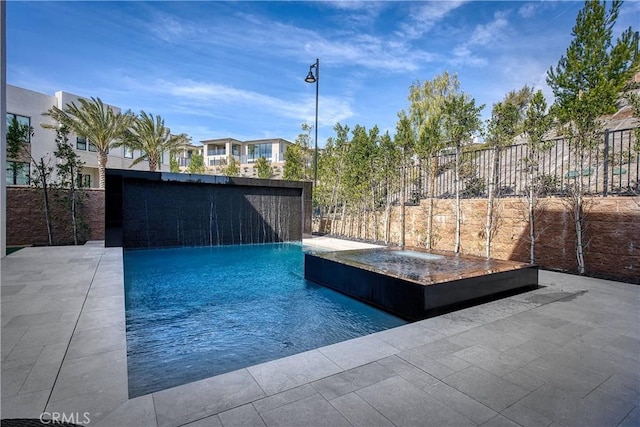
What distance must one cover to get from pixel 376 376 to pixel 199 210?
10169 mm

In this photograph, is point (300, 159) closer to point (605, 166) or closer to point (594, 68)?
point (594, 68)

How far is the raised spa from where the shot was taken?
3945mm

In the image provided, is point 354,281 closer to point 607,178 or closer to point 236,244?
point 607,178

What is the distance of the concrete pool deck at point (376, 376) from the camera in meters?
1.84

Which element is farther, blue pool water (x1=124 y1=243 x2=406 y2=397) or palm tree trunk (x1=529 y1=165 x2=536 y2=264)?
palm tree trunk (x1=529 y1=165 x2=536 y2=264)

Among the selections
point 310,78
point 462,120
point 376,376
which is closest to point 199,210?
point 310,78

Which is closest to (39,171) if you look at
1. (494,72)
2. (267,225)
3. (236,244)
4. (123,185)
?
(123,185)

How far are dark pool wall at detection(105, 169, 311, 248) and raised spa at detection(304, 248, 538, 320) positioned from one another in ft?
21.6

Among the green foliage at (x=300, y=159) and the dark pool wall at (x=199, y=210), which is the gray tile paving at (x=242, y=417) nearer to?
the dark pool wall at (x=199, y=210)

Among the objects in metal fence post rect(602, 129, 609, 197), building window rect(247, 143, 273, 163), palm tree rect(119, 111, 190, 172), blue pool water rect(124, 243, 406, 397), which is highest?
building window rect(247, 143, 273, 163)

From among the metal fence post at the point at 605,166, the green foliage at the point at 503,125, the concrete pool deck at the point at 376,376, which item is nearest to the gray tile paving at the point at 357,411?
the concrete pool deck at the point at 376,376

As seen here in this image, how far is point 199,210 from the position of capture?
11219 millimetres

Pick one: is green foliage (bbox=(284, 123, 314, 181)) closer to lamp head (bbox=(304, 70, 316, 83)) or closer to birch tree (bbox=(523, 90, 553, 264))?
lamp head (bbox=(304, 70, 316, 83))

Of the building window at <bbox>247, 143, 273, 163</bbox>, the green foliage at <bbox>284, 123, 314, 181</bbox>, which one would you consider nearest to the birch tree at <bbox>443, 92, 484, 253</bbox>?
the green foliage at <bbox>284, 123, 314, 181</bbox>
